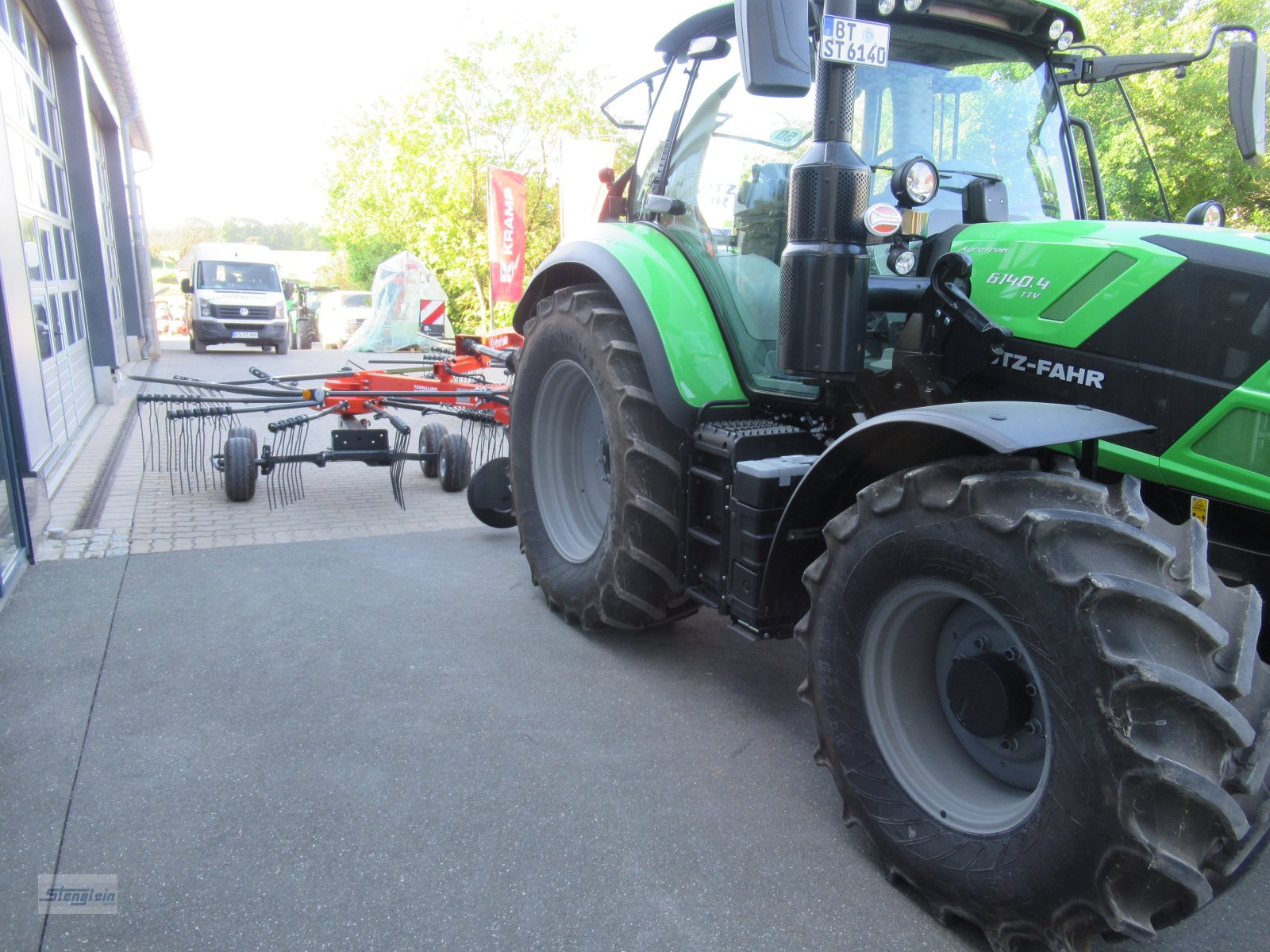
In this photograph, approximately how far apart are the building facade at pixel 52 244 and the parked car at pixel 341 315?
10.9 metres

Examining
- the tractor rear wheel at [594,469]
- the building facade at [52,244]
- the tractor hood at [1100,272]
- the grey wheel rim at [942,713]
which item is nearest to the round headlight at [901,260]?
the tractor hood at [1100,272]

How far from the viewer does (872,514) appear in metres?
2.30

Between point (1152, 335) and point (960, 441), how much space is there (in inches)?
21.5

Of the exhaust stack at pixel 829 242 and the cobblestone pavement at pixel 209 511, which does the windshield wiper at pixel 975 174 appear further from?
the cobblestone pavement at pixel 209 511

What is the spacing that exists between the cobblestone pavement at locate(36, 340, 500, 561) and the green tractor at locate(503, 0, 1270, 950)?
236 centimetres

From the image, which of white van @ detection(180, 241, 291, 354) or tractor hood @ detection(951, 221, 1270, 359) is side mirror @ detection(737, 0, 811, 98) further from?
white van @ detection(180, 241, 291, 354)

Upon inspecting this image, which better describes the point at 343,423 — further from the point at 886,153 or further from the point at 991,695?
the point at 991,695

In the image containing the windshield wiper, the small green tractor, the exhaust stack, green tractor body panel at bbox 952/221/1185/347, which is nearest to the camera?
green tractor body panel at bbox 952/221/1185/347

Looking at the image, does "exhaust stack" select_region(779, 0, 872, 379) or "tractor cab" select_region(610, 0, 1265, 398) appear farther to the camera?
"tractor cab" select_region(610, 0, 1265, 398)

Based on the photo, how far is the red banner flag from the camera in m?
16.9

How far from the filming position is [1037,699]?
7.18 ft

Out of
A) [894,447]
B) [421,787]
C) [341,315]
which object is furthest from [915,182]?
[341,315]

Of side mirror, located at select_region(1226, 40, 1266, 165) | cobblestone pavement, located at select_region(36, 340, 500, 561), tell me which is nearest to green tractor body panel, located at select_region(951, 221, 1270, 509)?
side mirror, located at select_region(1226, 40, 1266, 165)

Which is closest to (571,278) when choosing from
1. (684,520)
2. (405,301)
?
(684,520)
